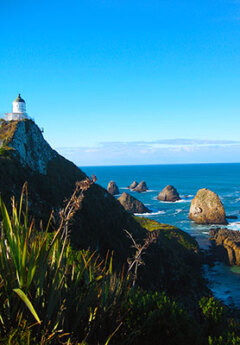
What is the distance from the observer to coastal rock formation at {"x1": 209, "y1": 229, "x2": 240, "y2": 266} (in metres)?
42.4

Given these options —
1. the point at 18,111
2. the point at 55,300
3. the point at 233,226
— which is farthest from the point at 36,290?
the point at 233,226

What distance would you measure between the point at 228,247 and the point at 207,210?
25.8 metres

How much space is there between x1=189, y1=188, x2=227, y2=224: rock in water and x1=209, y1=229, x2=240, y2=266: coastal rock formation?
12.8m

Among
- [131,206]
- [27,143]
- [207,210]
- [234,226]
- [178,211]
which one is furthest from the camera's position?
[178,211]

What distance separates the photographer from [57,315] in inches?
200

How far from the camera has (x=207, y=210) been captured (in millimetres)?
69812

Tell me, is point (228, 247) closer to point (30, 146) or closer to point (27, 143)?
point (30, 146)

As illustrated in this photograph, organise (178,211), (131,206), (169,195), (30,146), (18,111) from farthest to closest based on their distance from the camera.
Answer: (169,195) < (178,211) < (131,206) < (18,111) < (30,146)

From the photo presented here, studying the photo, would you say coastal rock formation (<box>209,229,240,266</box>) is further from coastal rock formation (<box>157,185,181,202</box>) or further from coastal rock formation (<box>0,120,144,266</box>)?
coastal rock formation (<box>157,185,181,202</box>)

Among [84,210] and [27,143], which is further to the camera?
[27,143]

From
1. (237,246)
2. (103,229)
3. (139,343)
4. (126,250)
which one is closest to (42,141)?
(103,229)

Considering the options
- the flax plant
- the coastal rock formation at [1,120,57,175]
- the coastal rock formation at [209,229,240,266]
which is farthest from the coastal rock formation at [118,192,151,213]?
the flax plant

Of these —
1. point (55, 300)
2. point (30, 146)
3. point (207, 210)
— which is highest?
point (30, 146)

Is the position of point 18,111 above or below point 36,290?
above
